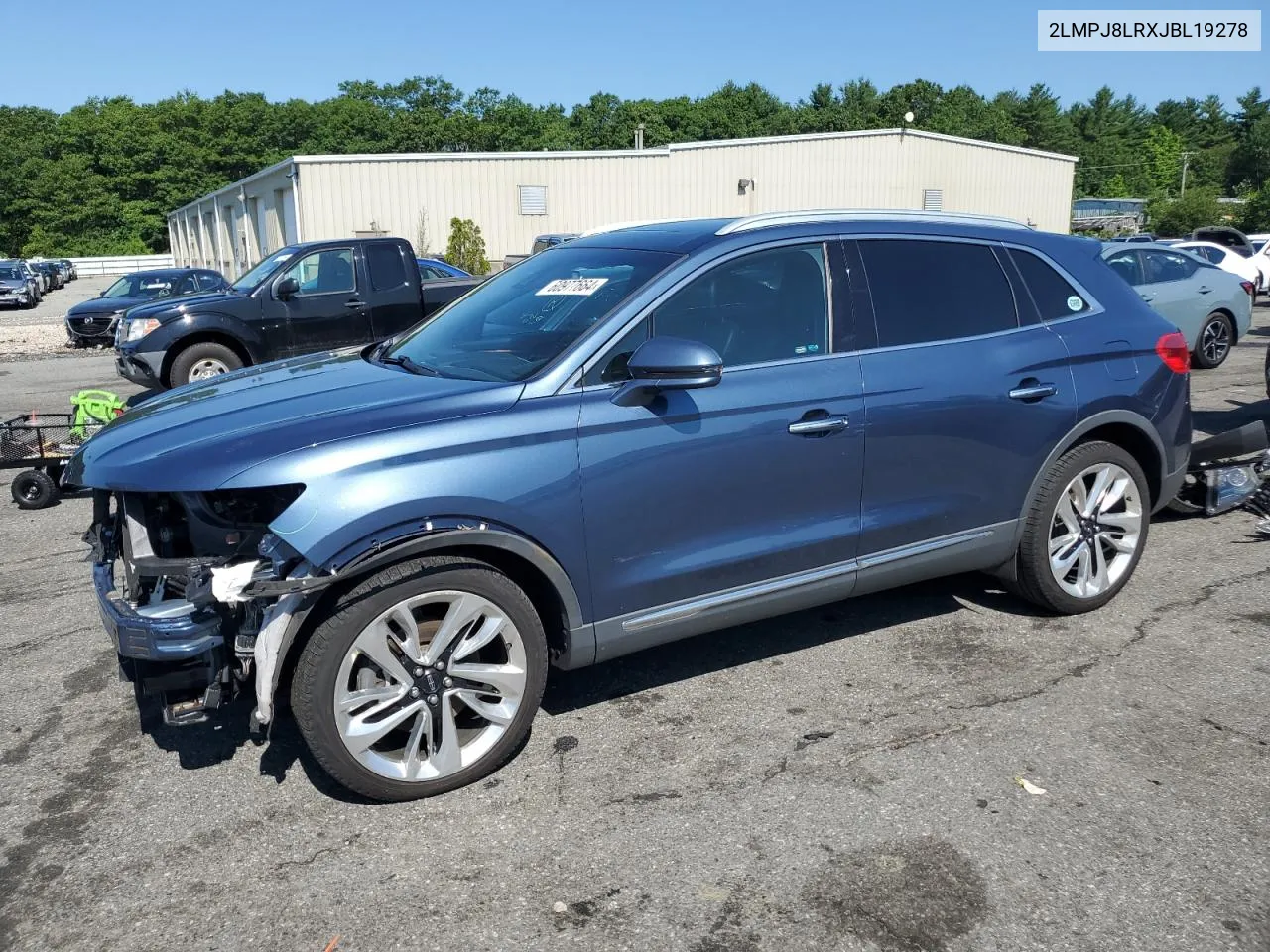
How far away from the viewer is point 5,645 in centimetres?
493

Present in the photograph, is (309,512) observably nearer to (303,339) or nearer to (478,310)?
(478,310)

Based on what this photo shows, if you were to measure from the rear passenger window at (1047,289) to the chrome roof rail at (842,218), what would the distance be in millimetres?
191

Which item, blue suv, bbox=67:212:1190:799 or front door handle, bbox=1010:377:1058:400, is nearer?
blue suv, bbox=67:212:1190:799

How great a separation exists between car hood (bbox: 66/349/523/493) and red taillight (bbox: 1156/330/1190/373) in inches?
131

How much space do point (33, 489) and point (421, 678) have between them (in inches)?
218

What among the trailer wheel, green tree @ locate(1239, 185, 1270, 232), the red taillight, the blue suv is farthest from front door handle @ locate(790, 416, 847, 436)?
green tree @ locate(1239, 185, 1270, 232)

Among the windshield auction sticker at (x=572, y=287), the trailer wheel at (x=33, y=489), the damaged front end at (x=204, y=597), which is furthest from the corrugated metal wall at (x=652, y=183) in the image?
the damaged front end at (x=204, y=597)

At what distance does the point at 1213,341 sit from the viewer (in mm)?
13305

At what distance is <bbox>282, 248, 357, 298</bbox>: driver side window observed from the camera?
12.0 meters

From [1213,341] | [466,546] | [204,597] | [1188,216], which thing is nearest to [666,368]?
[466,546]

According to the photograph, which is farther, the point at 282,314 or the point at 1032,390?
the point at 282,314

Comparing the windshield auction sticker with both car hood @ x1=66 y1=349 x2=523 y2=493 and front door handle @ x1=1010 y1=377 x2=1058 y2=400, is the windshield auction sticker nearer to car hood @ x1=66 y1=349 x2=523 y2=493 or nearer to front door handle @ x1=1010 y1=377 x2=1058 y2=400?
car hood @ x1=66 y1=349 x2=523 y2=493

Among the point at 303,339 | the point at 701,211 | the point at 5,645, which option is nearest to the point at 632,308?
the point at 5,645

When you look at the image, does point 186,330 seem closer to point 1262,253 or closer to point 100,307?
point 100,307
